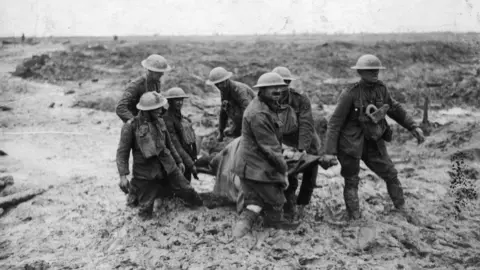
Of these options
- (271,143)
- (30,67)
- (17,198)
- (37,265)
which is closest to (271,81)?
(271,143)

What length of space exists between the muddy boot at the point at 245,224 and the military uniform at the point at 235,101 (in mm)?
1719

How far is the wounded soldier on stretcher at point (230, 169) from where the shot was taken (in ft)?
16.6

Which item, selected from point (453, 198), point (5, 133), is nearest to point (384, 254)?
point (453, 198)

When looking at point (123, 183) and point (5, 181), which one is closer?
point (123, 183)

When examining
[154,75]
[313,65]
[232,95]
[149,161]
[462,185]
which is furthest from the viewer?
[313,65]

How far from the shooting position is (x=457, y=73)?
63.3ft

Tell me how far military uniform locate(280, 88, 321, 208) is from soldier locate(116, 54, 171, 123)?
1628mm

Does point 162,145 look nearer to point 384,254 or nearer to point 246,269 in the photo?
point 246,269

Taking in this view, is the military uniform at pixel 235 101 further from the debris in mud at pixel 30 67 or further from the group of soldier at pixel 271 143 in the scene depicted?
the debris in mud at pixel 30 67

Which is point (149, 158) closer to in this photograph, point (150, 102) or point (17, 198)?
point (150, 102)

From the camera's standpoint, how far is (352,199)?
17.1ft

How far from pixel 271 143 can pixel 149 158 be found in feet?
5.18

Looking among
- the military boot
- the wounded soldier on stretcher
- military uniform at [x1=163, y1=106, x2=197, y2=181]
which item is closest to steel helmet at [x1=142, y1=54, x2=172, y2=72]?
military uniform at [x1=163, y1=106, x2=197, y2=181]

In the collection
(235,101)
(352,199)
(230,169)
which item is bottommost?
(352,199)
